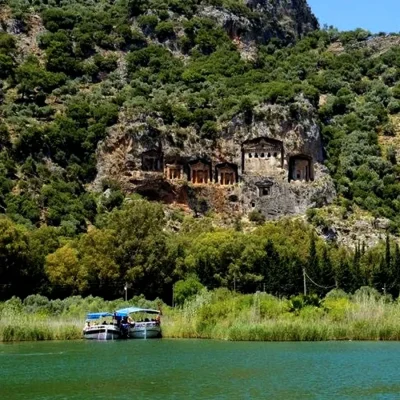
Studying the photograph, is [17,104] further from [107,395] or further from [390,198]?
[107,395]

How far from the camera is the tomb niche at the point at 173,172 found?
112438 millimetres

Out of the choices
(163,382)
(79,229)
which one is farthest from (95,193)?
(163,382)

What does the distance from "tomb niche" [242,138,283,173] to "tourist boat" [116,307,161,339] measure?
50.0 metres

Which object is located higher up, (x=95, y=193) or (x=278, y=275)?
(x=95, y=193)

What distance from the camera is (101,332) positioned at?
6162 centimetres

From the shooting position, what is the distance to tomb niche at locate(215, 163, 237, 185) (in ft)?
377

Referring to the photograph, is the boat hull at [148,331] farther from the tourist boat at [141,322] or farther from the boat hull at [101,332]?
the boat hull at [101,332]

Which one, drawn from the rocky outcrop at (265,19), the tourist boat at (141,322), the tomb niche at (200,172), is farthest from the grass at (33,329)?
the rocky outcrop at (265,19)

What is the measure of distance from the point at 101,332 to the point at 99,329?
0.90 feet

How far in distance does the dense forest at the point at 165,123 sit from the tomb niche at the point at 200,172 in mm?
4226

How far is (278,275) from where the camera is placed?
7969 centimetres

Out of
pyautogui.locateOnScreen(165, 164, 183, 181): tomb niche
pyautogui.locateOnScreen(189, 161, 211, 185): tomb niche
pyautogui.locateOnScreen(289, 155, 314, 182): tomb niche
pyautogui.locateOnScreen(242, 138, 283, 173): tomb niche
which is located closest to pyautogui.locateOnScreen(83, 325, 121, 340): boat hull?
pyautogui.locateOnScreen(165, 164, 183, 181): tomb niche

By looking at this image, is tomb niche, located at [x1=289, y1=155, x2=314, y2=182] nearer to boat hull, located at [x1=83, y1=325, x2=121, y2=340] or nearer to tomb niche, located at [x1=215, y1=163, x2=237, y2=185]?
tomb niche, located at [x1=215, y1=163, x2=237, y2=185]

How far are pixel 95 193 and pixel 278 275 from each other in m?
36.7
